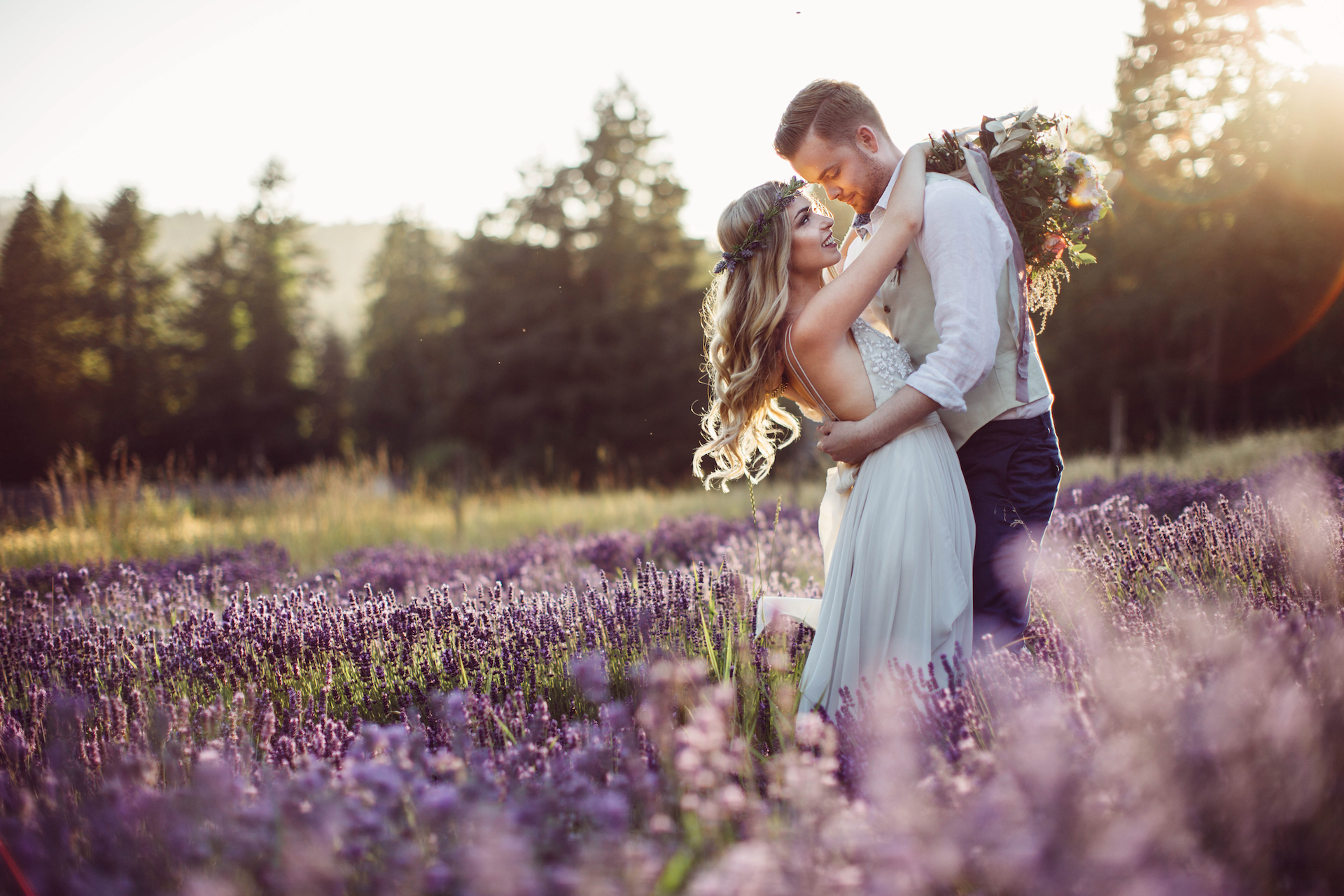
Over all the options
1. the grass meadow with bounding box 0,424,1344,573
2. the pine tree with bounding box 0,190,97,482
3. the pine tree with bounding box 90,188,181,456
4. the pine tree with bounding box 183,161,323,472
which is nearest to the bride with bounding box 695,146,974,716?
the grass meadow with bounding box 0,424,1344,573

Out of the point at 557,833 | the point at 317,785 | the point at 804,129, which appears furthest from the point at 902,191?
the point at 317,785

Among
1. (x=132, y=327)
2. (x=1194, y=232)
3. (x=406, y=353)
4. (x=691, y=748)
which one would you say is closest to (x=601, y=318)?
(x=406, y=353)

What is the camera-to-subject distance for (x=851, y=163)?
286cm

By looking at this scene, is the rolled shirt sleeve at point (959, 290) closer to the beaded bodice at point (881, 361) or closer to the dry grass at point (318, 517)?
the beaded bodice at point (881, 361)

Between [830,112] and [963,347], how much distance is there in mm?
1099

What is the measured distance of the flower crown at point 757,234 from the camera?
2.78 m

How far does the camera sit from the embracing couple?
8.08 feet

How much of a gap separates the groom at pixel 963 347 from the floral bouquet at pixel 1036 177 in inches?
12.8

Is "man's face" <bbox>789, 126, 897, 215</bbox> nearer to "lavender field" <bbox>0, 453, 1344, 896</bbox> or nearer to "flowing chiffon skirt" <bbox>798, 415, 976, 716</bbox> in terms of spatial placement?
"flowing chiffon skirt" <bbox>798, 415, 976, 716</bbox>

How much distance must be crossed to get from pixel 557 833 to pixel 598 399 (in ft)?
86.7

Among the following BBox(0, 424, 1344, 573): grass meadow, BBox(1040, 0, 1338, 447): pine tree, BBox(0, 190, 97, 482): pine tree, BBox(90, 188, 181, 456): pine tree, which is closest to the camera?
BBox(0, 424, 1344, 573): grass meadow

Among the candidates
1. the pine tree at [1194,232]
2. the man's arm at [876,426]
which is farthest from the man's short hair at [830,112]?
the pine tree at [1194,232]

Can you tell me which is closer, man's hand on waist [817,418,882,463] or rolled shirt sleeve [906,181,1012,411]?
rolled shirt sleeve [906,181,1012,411]

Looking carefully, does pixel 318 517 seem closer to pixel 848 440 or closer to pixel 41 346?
pixel 848 440
